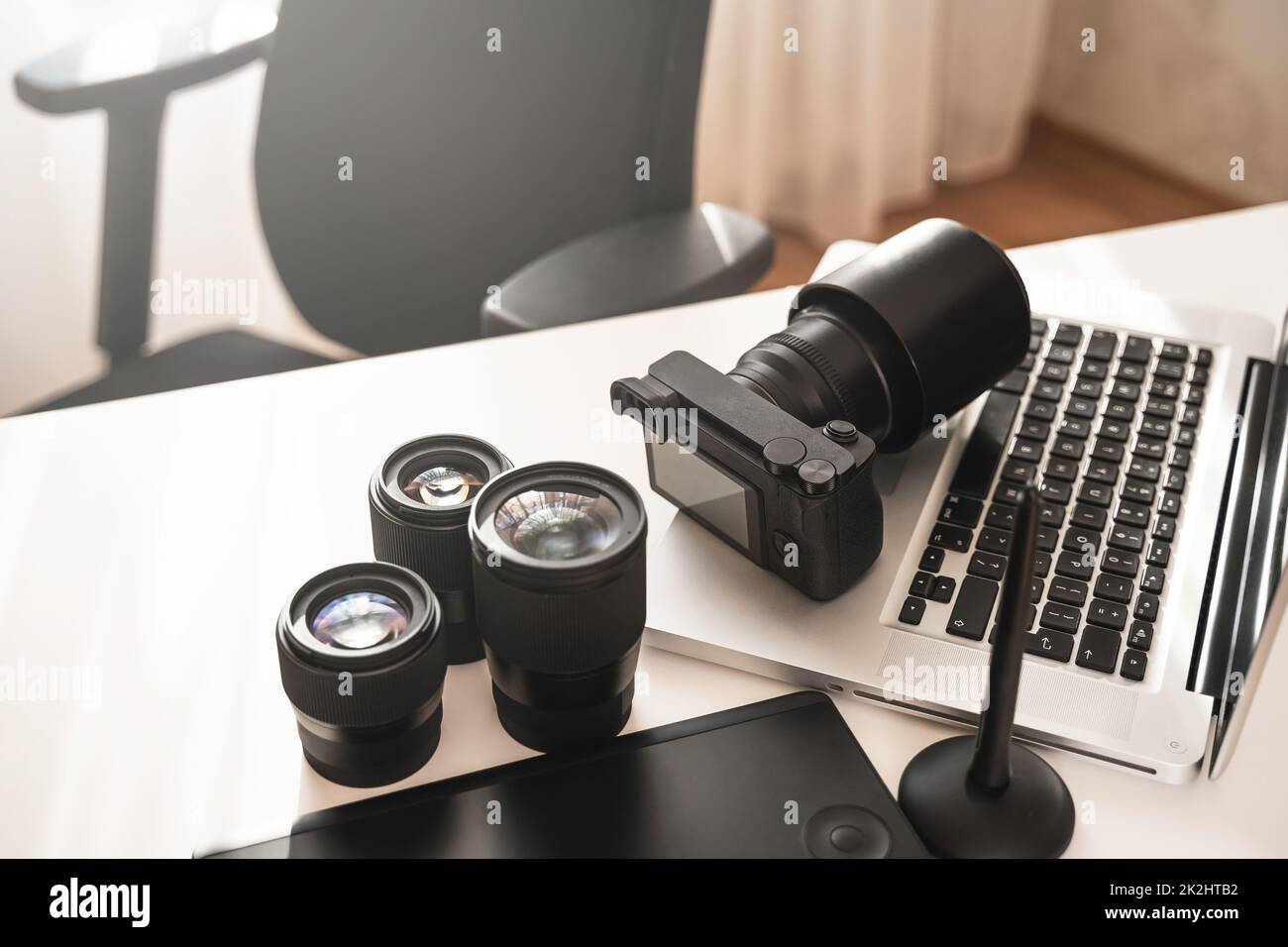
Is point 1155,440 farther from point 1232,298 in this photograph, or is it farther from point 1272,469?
point 1232,298

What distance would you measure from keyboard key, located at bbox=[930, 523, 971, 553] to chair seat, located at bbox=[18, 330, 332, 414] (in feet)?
1.95

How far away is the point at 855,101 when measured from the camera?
216 centimetres

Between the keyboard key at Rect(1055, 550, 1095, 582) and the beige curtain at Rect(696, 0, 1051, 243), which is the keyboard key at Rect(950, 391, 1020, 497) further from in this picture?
the beige curtain at Rect(696, 0, 1051, 243)

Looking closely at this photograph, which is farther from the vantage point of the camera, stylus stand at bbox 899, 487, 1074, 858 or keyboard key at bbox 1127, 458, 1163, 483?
keyboard key at bbox 1127, 458, 1163, 483

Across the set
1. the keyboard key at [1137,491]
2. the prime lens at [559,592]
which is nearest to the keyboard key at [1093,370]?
the keyboard key at [1137,491]

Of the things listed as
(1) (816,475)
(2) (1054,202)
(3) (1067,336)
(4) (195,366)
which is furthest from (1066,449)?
(2) (1054,202)

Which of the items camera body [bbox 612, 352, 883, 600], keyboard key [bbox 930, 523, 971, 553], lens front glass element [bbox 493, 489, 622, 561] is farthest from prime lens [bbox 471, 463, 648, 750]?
A: keyboard key [bbox 930, 523, 971, 553]

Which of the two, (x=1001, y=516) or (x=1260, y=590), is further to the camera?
(x=1001, y=516)

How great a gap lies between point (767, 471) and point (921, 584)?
0.39 feet

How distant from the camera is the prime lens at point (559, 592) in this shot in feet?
1.89

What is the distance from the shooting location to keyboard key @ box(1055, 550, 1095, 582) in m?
0.72

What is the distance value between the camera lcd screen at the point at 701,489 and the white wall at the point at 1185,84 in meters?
1.81

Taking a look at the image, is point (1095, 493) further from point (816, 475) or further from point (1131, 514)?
point (816, 475)
